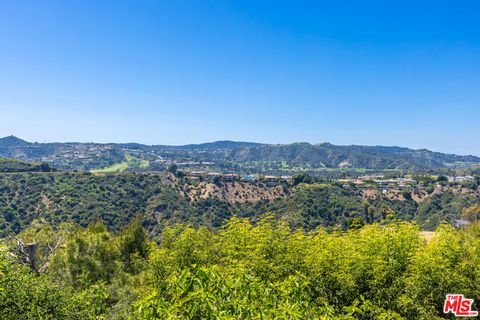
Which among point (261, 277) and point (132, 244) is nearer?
point (261, 277)

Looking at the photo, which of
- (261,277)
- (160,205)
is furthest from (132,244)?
(160,205)

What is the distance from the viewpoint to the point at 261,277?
2023 cm

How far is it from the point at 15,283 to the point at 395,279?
68.6 feet

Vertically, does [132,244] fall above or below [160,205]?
above

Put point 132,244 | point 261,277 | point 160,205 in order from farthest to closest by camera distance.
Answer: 1. point 160,205
2. point 132,244
3. point 261,277

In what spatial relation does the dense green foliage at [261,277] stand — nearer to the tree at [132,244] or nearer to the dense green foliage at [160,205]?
Result: the tree at [132,244]

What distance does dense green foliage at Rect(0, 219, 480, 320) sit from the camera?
7309 millimetres

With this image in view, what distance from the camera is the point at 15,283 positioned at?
532 inches

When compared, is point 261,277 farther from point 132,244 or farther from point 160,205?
point 160,205

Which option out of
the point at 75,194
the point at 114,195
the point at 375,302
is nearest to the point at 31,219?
the point at 75,194

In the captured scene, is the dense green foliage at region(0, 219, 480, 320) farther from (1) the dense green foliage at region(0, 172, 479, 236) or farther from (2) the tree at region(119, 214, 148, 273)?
(1) the dense green foliage at region(0, 172, 479, 236)

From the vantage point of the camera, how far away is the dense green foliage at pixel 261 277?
731 cm

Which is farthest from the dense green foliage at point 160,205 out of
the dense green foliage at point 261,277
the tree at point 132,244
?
the dense green foliage at point 261,277

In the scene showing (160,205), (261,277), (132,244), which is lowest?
(160,205)
